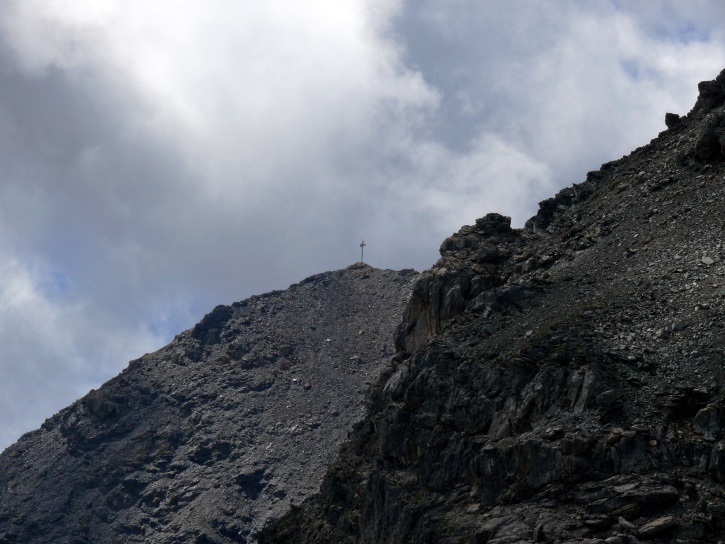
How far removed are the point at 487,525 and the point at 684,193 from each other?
34.8m

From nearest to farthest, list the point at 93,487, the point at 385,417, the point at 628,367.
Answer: the point at 628,367
the point at 385,417
the point at 93,487

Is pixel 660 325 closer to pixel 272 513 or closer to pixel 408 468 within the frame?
pixel 408 468

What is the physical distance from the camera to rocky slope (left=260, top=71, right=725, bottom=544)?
80.9 metres

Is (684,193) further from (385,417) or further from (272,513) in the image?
(272,513)

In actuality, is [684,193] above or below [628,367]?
above

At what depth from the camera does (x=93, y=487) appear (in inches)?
7776

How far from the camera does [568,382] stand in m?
89.4

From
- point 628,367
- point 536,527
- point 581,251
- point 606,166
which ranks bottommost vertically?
point 536,527

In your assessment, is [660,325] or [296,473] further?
[296,473]

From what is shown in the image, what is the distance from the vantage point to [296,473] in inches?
7372

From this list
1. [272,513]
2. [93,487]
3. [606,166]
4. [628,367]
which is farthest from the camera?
[93,487]

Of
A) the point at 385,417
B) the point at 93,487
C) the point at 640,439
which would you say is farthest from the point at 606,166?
the point at 93,487

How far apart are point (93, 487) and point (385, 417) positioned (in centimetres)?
10058

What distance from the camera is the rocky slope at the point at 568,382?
80.9 meters
